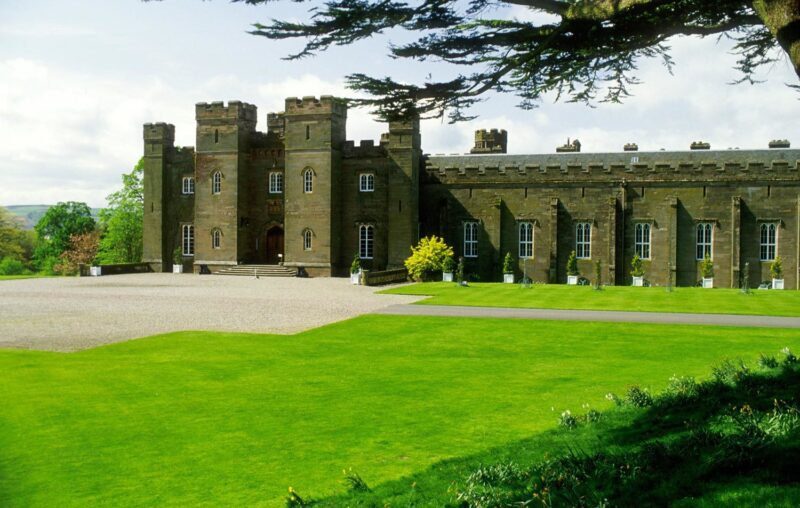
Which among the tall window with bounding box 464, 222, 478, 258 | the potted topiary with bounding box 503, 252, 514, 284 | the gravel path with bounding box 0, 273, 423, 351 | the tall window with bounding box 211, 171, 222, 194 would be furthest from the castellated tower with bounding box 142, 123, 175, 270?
the potted topiary with bounding box 503, 252, 514, 284

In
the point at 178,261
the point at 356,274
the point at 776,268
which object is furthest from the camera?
the point at 178,261

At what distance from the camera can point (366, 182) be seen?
44594 mm

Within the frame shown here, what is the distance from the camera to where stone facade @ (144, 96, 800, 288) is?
39.2m

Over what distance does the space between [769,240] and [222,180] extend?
31.3 meters

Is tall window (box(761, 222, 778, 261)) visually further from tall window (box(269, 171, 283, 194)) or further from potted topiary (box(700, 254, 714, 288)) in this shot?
tall window (box(269, 171, 283, 194))

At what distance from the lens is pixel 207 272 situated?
46125 millimetres

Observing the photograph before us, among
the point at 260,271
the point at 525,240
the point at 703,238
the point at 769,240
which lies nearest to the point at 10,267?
the point at 260,271

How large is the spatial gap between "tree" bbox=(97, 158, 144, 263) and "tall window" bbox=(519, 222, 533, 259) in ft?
114

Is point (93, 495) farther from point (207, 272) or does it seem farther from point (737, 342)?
point (207, 272)

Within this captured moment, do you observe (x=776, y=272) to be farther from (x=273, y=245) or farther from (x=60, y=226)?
(x=60, y=226)

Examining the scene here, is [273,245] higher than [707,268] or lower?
higher

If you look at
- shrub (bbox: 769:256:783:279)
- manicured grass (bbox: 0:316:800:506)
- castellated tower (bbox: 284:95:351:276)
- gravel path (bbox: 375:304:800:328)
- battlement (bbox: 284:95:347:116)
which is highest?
battlement (bbox: 284:95:347:116)

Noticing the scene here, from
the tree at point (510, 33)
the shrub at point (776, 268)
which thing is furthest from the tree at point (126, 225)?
the tree at point (510, 33)

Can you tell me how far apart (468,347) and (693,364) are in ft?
14.6
